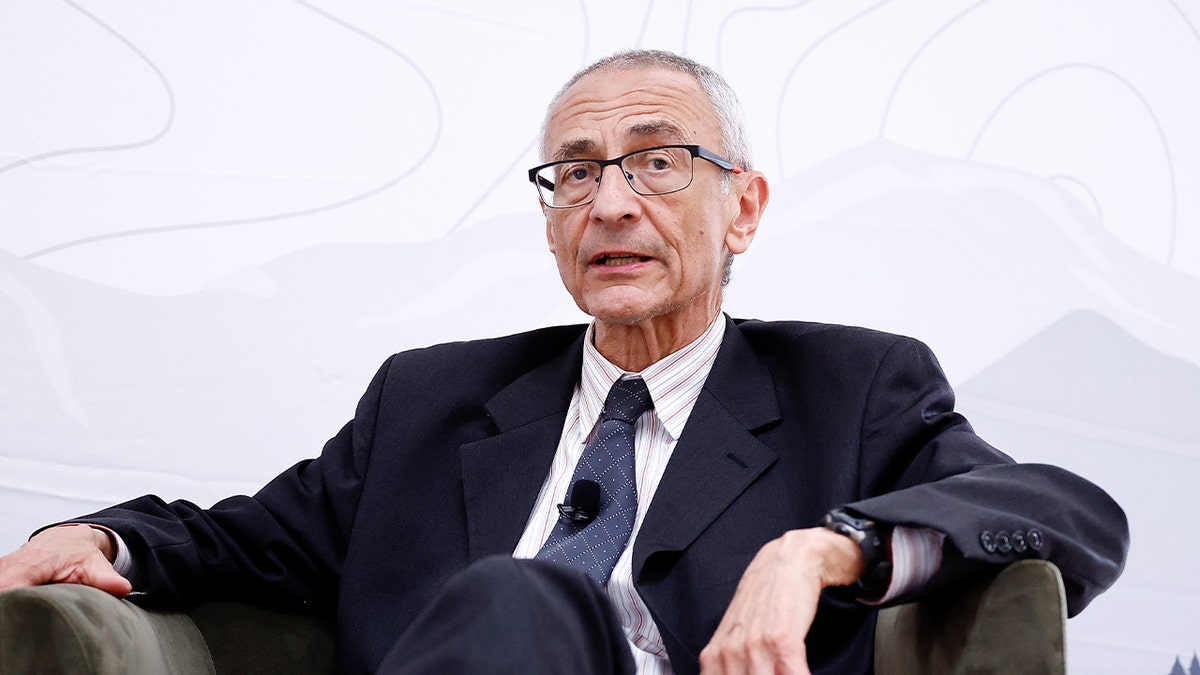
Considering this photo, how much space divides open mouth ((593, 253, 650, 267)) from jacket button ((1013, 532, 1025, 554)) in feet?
2.59

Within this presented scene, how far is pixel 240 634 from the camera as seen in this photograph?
1.72m

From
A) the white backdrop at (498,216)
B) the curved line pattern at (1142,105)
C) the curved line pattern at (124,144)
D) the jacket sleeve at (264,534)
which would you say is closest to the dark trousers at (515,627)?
the jacket sleeve at (264,534)

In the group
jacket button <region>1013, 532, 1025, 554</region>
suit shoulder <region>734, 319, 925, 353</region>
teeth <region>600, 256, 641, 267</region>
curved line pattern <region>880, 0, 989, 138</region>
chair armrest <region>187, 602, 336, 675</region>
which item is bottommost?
chair armrest <region>187, 602, 336, 675</region>

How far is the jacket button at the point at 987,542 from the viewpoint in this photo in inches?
49.5

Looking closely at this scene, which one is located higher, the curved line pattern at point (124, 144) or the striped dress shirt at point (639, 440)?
the curved line pattern at point (124, 144)

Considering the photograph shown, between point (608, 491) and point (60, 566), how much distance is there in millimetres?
755

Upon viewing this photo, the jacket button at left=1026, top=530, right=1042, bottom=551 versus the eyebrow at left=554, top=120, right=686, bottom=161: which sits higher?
the eyebrow at left=554, top=120, right=686, bottom=161

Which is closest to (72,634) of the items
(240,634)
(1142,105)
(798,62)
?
(240,634)

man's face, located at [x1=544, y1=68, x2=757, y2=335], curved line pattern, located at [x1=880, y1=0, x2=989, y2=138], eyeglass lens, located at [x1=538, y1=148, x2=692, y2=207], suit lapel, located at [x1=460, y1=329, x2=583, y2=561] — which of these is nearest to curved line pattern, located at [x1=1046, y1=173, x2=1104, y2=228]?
curved line pattern, located at [x1=880, y1=0, x2=989, y2=138]

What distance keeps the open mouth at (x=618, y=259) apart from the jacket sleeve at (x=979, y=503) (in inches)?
18.1

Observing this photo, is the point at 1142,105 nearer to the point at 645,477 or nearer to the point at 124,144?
the point at 645,477

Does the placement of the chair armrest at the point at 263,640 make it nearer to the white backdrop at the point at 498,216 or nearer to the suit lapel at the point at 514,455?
the suit lapel at the point at 514,455

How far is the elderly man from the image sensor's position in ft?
4.35

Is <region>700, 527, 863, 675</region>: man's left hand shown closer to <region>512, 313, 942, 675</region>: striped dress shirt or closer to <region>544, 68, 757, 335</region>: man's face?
<region>512, 313, 942, 675</region>: striped dress shirt
